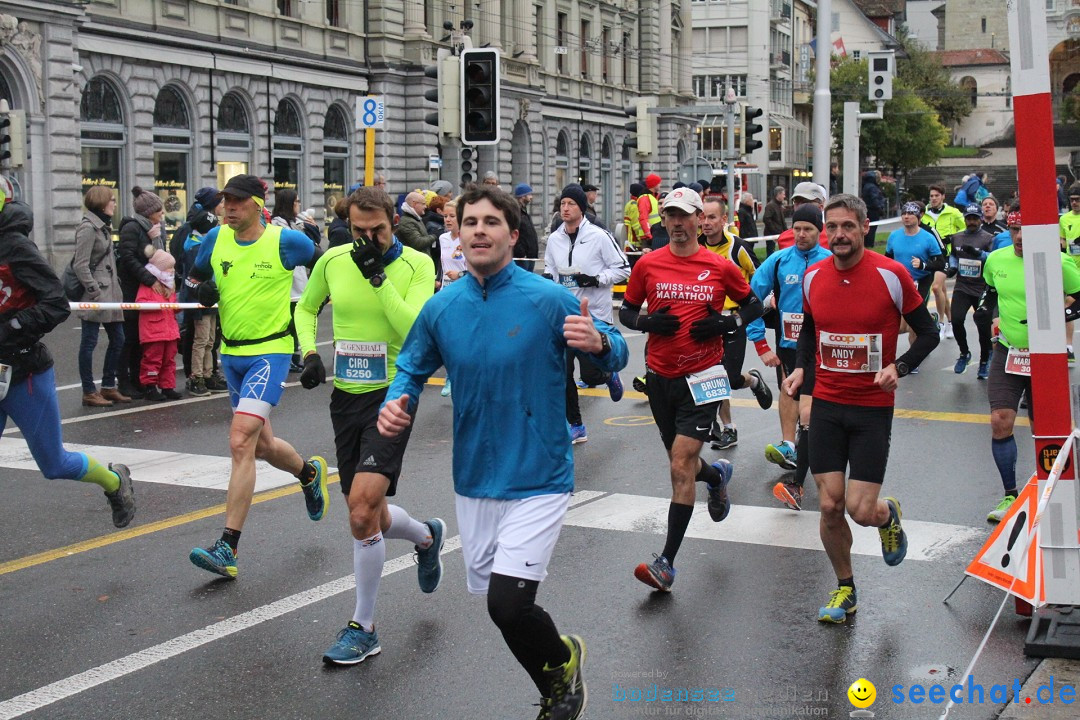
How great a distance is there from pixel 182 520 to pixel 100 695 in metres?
3.10

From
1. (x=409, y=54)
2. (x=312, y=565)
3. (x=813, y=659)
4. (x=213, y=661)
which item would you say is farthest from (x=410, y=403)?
(x=409, y=54)

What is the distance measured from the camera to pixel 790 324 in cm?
941

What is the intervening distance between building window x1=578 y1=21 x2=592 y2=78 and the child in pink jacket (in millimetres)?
48041

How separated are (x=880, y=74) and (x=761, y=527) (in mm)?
20527

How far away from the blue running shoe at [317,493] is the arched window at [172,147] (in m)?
25.8

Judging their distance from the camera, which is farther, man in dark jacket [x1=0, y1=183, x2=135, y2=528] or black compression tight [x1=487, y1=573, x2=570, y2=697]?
man in dark jacket [x1=0, y1=183, x2=135, y2=528]

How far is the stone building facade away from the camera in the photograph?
94.4ft

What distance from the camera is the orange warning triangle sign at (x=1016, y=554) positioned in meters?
6.12

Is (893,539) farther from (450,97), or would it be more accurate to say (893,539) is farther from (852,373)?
(450,97)

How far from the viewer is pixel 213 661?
5688 mm

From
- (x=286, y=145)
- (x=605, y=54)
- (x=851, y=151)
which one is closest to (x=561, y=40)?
(x=605, y=54)

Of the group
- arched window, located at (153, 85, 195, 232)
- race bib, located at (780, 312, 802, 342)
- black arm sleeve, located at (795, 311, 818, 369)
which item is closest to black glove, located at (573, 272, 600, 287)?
race bib, located at (780, 312, 802, 342)

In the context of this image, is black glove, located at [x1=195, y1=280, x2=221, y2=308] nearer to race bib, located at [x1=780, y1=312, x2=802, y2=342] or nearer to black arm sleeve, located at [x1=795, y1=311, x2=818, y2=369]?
black arm sleeve, located at [x1=795, y1=311, x2=818, y2=369]

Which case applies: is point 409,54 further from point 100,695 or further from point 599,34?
point 100,695
